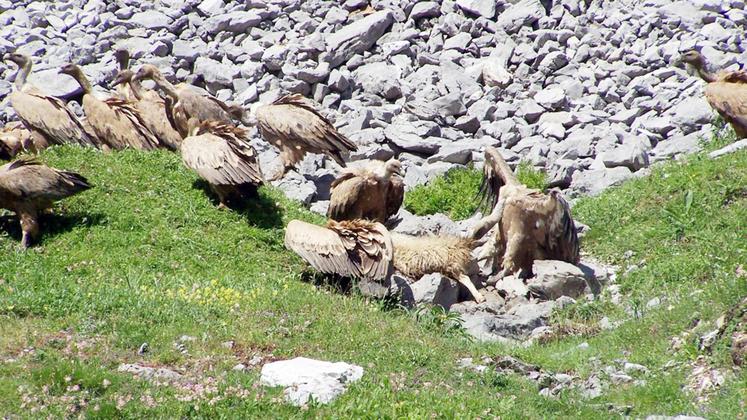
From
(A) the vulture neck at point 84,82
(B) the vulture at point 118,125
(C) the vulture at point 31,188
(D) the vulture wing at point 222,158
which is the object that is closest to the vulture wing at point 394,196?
(D) the vulture wing at point 222,158

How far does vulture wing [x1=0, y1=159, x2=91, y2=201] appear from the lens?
38.4 feet

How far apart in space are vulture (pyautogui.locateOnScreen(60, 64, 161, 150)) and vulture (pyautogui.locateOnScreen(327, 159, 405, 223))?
10.2 feet

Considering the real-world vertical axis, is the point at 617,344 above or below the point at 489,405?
below

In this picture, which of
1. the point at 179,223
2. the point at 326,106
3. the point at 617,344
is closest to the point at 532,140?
the point at 326,106

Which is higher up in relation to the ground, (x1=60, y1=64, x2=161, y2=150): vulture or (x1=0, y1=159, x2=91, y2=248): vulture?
(x1=0, y1=159, x2=91, y2=248): vulture

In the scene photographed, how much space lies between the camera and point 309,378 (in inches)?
293

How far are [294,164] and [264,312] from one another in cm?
661

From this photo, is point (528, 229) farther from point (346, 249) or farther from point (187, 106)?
point (187, 106)

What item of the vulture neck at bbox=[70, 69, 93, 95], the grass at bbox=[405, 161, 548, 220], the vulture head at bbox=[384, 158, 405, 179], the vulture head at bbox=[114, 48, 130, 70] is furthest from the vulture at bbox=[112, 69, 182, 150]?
the grass at bbox=[405, 161, 548, 220]

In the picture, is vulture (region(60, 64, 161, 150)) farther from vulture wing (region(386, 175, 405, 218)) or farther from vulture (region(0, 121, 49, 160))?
vulture wing (region(386, 175, 405, 218))

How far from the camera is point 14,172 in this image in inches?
464

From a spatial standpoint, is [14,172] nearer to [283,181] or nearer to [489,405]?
[283,181]

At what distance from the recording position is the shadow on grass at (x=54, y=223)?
1206 cm

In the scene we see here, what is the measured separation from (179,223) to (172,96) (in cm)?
362
